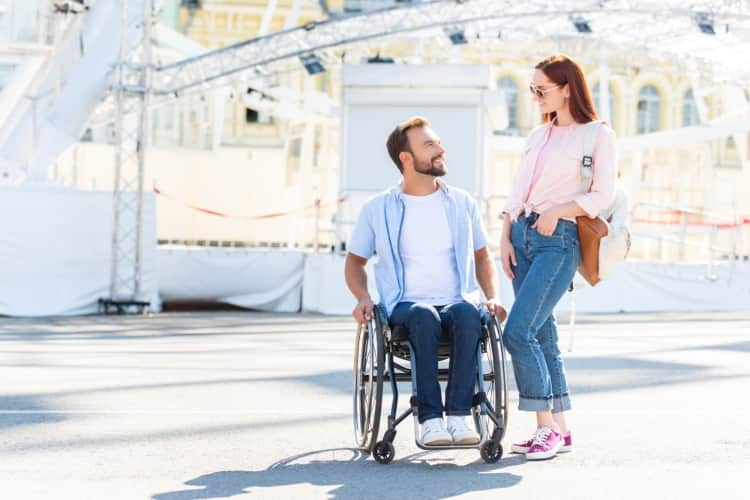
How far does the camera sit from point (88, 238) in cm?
1962

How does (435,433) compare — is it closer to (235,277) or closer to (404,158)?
(404,158)

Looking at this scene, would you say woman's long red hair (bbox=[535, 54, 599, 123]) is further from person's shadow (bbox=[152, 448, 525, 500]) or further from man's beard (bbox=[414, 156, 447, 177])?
person's shadow (bbox=[152, 448, 525, 500])

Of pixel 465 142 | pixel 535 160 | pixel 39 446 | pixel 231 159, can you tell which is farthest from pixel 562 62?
pixel 231 159

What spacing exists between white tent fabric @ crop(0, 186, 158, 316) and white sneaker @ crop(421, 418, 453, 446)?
13.9 metres

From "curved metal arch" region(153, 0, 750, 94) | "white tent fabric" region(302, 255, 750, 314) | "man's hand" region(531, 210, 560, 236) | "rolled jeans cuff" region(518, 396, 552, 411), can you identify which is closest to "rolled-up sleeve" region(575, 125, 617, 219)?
"man's hand" region(531, 210, 560, 236)

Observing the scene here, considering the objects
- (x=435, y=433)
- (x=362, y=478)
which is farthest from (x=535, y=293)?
(x=362, y=478)

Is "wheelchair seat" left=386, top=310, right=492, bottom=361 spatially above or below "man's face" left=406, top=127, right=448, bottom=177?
below

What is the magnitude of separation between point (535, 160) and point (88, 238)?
1395 cm

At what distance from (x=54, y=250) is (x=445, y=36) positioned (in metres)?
9.38

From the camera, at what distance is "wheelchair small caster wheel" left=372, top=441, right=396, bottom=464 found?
19.4 ft

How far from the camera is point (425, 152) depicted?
20.9ft

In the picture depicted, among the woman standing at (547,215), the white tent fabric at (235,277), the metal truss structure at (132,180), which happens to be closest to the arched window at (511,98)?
the white tent fabric at (235,277)

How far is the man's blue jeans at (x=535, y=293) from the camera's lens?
20.2ft

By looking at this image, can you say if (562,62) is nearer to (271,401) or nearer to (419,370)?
(419,370)
